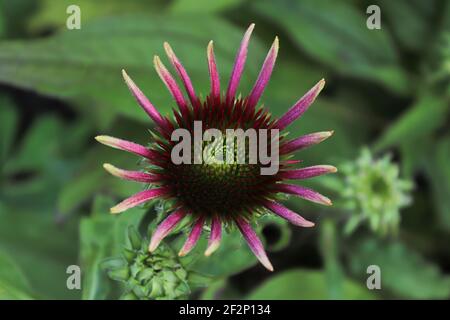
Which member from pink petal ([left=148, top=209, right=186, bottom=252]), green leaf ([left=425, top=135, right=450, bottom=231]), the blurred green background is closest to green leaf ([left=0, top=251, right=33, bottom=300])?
the blurred green background

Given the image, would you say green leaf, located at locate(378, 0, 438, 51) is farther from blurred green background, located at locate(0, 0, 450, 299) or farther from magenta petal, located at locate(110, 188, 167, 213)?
magenta petal, located at locate(110, 188, 167, 213)

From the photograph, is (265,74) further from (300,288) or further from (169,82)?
(300,288)

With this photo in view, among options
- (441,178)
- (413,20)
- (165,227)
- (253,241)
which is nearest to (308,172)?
(253,241)

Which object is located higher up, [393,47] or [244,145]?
[393,47]

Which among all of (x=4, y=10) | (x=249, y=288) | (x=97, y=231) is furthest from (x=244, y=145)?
(x=4, y=10)

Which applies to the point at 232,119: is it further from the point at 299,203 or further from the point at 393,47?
the point at 393,47
